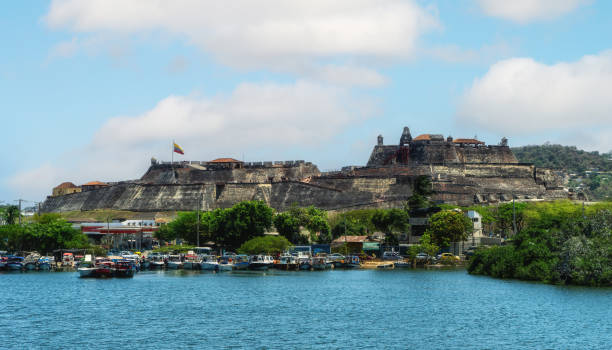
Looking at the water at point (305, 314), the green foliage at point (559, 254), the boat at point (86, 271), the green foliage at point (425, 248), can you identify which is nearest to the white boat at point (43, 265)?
the boat at point (86, 271)

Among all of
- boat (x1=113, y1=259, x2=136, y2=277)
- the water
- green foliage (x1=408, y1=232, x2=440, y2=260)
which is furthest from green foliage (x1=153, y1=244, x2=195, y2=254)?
green foliage (x1=408, y1=232, x2=440, y2=260)

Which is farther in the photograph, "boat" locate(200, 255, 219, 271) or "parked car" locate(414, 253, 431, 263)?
"parked car" locate(414, 253, 431, 263)

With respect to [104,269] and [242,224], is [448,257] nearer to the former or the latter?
[242,224]

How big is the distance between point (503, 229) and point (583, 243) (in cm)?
6789

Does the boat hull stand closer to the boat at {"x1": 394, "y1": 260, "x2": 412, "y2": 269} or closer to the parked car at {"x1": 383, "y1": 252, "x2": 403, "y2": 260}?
the boat at {"x1": 394, "y1": 260, "x2": 412, "y2": 269}

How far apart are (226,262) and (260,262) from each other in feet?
17.7

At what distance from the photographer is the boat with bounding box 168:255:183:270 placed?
128m

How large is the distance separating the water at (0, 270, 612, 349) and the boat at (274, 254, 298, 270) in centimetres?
2437

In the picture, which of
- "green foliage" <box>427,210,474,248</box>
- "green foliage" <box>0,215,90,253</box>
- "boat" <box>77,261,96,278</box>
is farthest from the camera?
"green foliage" <box>0,215,90,253</box>

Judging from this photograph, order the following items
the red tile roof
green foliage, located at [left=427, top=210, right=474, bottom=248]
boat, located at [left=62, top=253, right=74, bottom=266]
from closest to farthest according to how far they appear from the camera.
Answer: boat, located at [left=62, top=253, right=74, bottom=266], green foliage, located at [left=427, top=210, right=474, bottom=248], the red tile roof

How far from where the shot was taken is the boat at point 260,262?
125 m

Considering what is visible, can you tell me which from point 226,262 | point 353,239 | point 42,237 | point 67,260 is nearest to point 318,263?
point 226,262

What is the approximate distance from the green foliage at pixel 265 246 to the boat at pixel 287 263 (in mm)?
5300

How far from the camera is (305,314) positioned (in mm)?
68938
